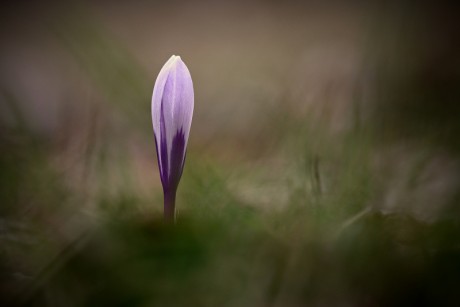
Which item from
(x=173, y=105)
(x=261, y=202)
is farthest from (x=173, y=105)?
(x=261, y=202)

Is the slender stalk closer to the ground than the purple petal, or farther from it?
closer to the ground

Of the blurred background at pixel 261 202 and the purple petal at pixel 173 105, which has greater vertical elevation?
the purple petal at pixel 173 105

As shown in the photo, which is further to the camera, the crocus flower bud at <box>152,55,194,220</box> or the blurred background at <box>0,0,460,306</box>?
the crocus flower bud at <box>152,55,194,220</box>

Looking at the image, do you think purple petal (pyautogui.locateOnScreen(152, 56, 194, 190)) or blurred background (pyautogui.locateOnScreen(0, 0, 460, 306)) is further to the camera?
purple petal (pyautogui.locateOnScreen(152, 56, 194, 190))

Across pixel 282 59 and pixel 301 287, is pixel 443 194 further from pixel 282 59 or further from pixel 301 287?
pixel 282 59

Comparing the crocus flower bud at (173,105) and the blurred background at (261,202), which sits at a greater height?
the crocus flower bud at (173,105)

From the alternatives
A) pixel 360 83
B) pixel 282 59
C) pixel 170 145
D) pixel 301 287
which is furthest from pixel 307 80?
pixel 282 59

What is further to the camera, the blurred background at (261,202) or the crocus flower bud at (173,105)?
the crocus flower bud at (173,105)

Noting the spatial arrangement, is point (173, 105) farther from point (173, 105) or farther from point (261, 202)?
point (261, 202)
